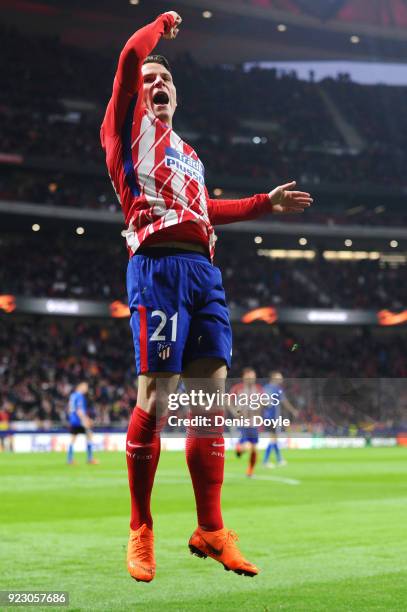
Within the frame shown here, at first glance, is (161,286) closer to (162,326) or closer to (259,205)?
(162,326)

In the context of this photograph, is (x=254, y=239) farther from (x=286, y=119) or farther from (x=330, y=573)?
(x=330, y=573)

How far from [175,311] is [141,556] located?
1.11 m

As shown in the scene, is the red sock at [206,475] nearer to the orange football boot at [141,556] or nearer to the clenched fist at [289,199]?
the orange football boot at [141,556]

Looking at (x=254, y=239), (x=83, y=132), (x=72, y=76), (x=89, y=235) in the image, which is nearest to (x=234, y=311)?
(x=254, y=239)

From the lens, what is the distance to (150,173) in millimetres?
4156

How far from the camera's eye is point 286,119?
5253cm

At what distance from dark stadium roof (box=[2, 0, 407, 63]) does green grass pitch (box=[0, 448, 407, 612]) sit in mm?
32032

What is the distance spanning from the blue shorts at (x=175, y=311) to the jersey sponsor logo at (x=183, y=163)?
0.40 metres

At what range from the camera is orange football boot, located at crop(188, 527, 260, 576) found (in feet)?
12.9

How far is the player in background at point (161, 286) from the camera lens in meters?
3.97

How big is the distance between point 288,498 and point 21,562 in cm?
725

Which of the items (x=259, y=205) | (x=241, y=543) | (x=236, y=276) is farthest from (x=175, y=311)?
(x=236, y=276)

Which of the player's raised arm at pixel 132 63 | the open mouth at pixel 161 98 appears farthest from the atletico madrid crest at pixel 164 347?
the open mouth at pixel 161 98

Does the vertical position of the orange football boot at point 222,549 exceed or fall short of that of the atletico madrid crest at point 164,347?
it falls short
